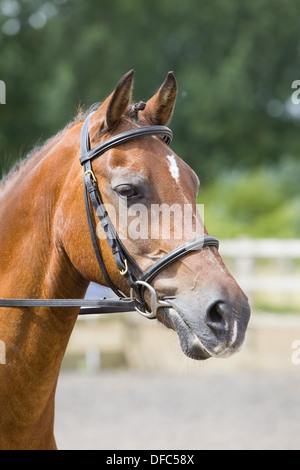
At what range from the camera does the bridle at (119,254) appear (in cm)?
227

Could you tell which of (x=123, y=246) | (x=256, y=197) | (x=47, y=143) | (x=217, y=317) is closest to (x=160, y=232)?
(x=123, y=246)

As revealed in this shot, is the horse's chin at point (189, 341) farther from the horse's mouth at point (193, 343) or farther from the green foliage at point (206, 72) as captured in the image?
the green foliage at point (206, 72)

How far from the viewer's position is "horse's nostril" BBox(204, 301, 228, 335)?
212cm

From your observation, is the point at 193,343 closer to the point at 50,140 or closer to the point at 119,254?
the point at 119,254

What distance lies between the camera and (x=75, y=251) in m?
2.49

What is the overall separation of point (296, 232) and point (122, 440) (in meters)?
14.9

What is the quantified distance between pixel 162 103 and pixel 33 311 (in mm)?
1109

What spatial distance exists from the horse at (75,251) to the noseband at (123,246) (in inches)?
0.8

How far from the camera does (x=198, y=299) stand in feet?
7.13

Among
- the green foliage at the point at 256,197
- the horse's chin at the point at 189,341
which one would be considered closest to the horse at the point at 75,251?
the horse's chin at the point at 189,341

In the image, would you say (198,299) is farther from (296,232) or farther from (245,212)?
(245,212)
